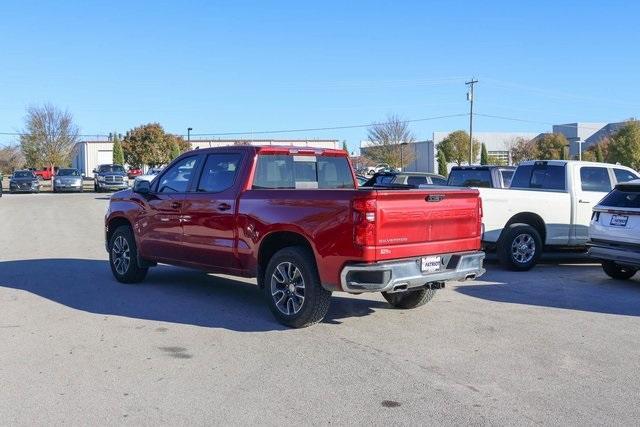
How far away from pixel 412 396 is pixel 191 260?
425cm

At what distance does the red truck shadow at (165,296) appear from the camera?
7430mm

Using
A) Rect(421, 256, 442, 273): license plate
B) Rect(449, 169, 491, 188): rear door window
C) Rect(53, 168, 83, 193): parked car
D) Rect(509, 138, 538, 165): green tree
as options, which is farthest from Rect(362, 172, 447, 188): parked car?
Rect(509, 138, 538, 165): green tree

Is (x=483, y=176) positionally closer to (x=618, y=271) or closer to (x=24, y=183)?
(x=618, y=271)

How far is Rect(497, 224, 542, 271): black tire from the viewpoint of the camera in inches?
435

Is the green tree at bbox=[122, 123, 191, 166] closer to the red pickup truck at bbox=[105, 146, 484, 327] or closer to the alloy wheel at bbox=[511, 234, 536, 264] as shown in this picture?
the alloy wheel at bbox=[511, 234, 536, 264]

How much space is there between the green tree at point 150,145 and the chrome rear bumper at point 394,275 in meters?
60.6

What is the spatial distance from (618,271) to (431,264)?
5.09 metres

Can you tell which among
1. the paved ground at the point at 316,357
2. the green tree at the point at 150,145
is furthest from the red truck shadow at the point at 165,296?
the green tree at the point at 150,145

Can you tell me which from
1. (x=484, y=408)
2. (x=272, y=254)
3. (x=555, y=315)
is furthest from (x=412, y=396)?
(x=555, y=315)

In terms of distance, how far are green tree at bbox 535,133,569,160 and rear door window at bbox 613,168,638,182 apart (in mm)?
52151

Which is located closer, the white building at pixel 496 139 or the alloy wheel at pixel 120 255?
the alloy wheel at pixel 120 255

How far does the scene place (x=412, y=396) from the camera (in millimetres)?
4910

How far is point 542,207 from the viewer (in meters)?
11.4

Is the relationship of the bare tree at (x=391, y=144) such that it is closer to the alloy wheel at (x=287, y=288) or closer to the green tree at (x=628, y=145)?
the green tree at (x=628, y=145)
